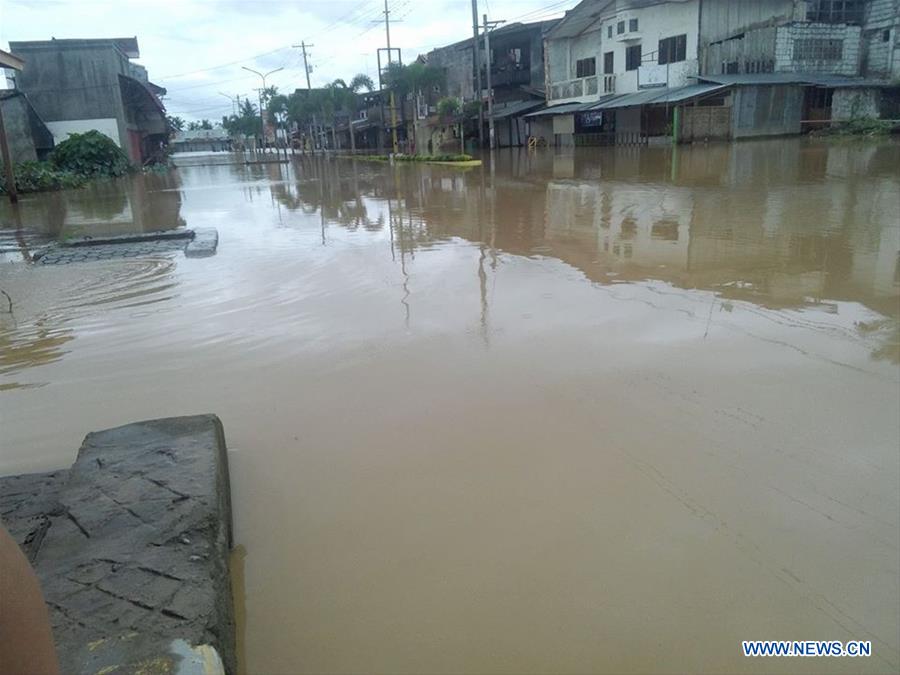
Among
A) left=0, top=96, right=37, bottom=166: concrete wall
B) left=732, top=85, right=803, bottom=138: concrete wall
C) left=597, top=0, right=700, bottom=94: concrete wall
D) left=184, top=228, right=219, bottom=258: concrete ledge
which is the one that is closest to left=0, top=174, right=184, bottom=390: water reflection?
left=184, top=228, right=219, bottom=258: concrete ledge

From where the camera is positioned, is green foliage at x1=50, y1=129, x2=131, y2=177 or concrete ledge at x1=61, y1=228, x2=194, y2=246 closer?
concrete ledge at x1=61, y1=228, x2=194, y2=246

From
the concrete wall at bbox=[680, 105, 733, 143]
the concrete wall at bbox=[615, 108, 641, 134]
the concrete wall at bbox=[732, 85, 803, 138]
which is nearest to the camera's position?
the concrete wall at bbox=[732, 85, 803, 138]

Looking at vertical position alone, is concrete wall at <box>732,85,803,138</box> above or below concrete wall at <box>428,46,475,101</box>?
below

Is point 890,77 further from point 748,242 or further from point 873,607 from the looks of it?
point 873,607

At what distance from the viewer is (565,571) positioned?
2.97 metres

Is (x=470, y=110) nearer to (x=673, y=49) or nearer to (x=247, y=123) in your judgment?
(x=673, y=49)

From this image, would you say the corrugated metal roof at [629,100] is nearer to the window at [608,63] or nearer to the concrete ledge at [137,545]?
the window at [608,63]

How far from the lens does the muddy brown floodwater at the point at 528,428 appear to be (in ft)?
8.92

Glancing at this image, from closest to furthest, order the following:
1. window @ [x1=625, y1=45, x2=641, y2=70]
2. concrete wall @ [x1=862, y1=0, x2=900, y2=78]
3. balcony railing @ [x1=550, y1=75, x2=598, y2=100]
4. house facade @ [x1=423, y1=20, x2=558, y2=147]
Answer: concrete wall @ [x1=862, y1=0, x2=900, y2=78], window @ [x1=625, y1=45, x2=641, y2=70], balcony railing @ [x1=550, y1=75, x2=598, y2=100], house facade @ [x1=423, y1=20, x2=558, y2=147]

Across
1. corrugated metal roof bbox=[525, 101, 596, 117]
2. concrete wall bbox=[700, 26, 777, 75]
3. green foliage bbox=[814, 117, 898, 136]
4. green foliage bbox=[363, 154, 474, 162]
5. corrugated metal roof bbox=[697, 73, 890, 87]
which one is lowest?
green foliage bbox=[363, 154, 474, 162]

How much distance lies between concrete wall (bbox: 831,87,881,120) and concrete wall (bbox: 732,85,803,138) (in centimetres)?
179

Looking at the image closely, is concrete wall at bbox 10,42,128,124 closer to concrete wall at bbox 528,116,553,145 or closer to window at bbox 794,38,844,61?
concrete wall at bbox 528,116,553,145

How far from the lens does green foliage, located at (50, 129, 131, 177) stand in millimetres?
34719

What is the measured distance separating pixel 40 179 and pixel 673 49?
30499 millimetres
